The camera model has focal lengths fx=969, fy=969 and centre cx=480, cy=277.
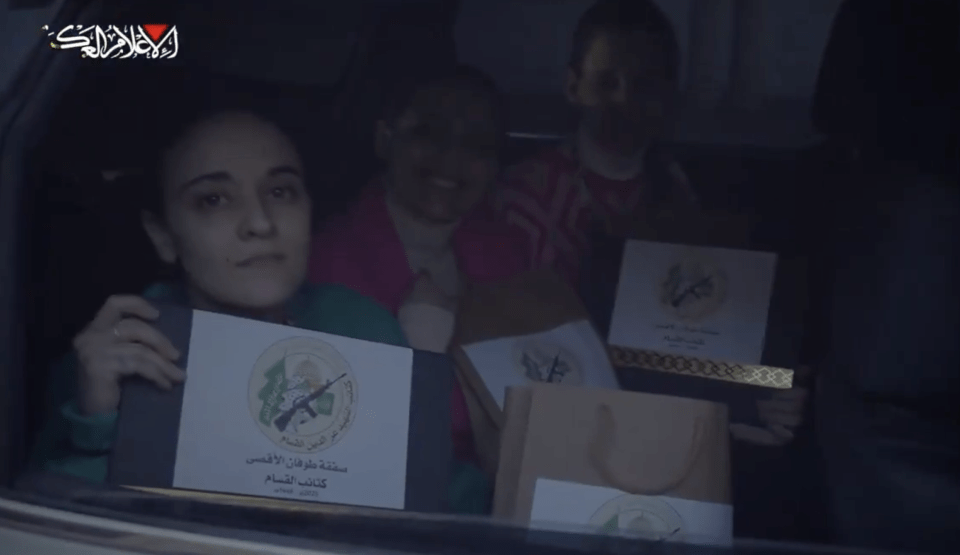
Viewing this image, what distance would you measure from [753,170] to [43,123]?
937 millimetres

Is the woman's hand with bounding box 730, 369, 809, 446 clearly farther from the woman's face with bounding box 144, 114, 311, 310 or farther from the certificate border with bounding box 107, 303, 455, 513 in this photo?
the woman's face with bounding box 144, 114, 311, 310

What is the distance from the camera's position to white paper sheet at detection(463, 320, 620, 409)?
1.32 metres

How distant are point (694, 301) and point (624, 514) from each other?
1.15ft

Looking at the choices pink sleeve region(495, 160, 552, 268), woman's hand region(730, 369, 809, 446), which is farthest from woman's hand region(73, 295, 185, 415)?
woman's hand region(730, 369, 809, 446)

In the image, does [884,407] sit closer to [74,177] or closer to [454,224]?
[454,224]

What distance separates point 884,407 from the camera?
123 cm

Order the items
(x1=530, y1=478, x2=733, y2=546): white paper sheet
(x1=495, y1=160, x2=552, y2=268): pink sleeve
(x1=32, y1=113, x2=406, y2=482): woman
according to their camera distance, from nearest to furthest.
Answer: (x1=530, y1=478, x2=733, y2=546): white paper sheet, (x1=32, y1=113, x2=406, y2=482): woman, (x1=495, y1=160, x2=552, y2=268): pink sleeve

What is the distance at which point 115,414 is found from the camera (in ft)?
3.84

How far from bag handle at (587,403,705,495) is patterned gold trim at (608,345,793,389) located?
152 millimetres

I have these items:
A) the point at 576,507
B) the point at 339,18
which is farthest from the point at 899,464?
the point at 339,18

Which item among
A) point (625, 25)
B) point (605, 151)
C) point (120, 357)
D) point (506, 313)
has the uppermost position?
point (625, 25)

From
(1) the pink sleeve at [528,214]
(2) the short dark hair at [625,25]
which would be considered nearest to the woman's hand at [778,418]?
(1) the pink sleeve at [528,214]

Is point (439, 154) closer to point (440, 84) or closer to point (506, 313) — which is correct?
point (440, 84)

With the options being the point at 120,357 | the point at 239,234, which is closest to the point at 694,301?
the point at 239,234
